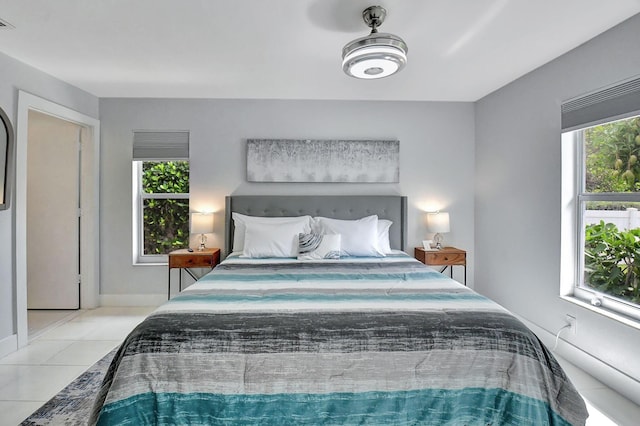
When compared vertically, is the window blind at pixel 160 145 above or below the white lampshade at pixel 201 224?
above

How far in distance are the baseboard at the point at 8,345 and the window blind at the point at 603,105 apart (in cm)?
482

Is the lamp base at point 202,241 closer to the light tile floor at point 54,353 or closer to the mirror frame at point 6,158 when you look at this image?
the light tile floor at point 54,353

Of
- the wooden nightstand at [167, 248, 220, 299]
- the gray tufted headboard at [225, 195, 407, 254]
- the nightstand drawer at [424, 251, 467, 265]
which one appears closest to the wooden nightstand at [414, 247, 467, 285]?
the nightstand drawer at [424, 251, 467, 265]

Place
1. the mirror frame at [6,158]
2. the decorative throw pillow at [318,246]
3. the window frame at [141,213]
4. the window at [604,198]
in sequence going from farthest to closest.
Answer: the window frame at [141,213] < the decorative throw pillow at [318,246] < the mirror frame at [6,158] < the window at [604,198]

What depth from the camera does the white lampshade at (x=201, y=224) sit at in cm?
378

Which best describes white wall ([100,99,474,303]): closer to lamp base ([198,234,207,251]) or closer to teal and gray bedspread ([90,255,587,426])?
lamp base ([198,234,207,251])

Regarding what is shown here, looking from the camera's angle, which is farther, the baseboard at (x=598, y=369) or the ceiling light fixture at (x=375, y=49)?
the baseboard at (x=598, y=369)

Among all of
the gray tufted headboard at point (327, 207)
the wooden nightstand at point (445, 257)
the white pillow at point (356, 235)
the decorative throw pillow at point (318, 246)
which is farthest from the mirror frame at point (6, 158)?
the wooden nightstand at point (445, 257)

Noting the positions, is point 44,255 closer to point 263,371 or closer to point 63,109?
point 63,109

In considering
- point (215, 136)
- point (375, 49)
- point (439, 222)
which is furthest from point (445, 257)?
point (215, 136)

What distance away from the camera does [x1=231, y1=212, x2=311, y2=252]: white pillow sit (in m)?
3.64

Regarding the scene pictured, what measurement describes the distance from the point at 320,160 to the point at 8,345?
10.8 ft

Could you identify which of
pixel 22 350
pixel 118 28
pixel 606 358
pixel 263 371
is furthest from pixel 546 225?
pixel 22 350

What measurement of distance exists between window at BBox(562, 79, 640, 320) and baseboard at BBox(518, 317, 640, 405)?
0.38m
